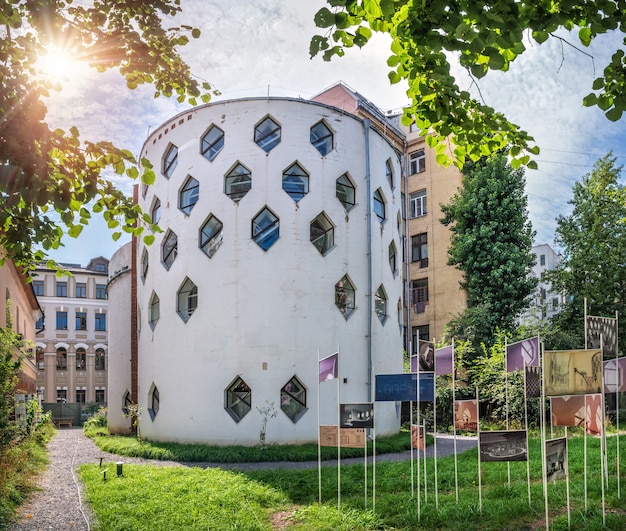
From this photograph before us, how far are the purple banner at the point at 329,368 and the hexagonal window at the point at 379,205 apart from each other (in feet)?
33.8

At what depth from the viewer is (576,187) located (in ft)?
88.4

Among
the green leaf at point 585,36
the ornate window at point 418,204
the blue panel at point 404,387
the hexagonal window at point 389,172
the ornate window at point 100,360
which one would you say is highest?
the ornate window at point 418,204

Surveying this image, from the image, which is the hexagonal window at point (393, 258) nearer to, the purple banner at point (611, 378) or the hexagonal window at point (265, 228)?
the hexagonal window at point (265, 228)

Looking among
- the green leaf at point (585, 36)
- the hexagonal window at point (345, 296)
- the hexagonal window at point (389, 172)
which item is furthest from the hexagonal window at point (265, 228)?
the green leaf at point (585, 36)

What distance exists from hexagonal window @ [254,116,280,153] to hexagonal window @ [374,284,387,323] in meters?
5.34

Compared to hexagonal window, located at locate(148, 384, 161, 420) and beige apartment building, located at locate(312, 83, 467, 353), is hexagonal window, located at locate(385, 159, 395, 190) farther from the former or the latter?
hexagonal window, located at locate(148, 384, 161, 420)

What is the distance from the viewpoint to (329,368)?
9.06 metres

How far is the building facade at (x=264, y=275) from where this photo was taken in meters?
16.3

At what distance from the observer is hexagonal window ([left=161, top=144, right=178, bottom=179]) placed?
18.8 m

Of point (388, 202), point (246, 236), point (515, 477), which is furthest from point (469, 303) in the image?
point (515, 477)

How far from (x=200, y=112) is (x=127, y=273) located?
831 cm

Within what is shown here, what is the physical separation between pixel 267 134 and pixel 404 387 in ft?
35.3

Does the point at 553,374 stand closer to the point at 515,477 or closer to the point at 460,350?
the point at 515,477

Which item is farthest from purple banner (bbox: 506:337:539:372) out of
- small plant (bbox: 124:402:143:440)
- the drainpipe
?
small plant (bbox: 124:402:143:440)
